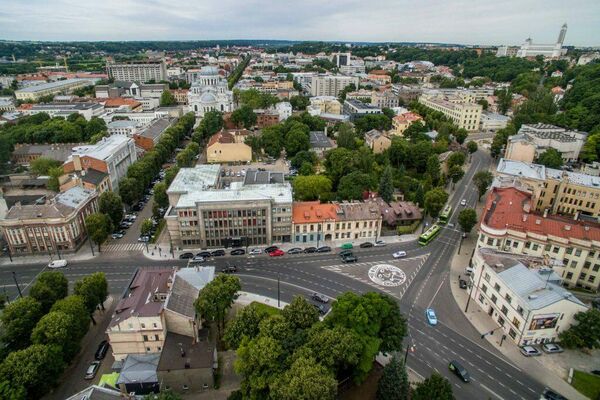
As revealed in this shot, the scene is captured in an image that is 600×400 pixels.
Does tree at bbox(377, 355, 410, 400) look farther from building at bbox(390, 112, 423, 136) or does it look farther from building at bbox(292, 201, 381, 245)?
building at bbox(390, 112, 423, 136)

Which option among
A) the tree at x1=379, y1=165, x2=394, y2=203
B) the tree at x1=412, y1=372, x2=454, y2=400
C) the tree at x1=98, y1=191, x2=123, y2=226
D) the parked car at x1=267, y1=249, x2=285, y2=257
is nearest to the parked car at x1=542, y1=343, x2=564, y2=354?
Result: the tree at x1=412, y1=372, x2=454, y2=400

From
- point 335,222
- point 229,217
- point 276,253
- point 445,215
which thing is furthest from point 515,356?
point 229,217

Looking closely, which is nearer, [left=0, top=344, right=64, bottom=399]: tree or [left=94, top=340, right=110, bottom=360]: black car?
[left=0, top=344, right=64, bottom=399]: tree

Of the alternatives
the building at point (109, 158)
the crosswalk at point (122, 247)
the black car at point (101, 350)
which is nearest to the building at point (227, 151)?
the building at point (109, 158)

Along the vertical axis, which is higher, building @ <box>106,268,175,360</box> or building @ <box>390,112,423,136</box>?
building @ <box>390,112,423,136</box>

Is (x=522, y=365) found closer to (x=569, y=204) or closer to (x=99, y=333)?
(x=569, y=204)

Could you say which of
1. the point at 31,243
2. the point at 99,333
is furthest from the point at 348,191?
the point at 31,243

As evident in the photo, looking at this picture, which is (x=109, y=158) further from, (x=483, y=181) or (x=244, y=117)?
(x=483, y=181)
